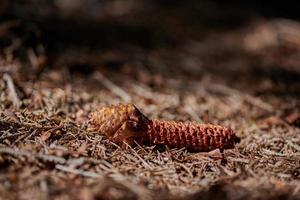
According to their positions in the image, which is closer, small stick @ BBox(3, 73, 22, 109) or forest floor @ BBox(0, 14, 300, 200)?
forest floor @ BBox(0, 14, 300, 200)

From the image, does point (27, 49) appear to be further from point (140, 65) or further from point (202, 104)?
point (202, 104)

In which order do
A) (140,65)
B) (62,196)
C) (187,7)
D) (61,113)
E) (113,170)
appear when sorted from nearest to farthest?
(62,196) < (113,170) < (61,113) < (140,65) < (187,7)

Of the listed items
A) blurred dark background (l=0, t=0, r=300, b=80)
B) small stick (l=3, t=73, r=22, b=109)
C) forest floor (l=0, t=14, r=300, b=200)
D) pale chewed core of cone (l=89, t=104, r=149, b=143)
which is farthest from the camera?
blurred dark background (l=0, t=0, r=300, b=80)

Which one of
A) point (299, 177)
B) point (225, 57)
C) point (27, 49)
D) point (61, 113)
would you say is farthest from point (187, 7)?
point (299, 177)

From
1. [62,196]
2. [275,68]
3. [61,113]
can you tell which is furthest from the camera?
[275,68]

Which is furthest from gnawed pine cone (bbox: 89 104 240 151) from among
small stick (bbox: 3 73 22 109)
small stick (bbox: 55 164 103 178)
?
small stick (bbox: 3 73 22 109)

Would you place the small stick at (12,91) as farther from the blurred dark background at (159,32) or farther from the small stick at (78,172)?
the small stick at (78,172)

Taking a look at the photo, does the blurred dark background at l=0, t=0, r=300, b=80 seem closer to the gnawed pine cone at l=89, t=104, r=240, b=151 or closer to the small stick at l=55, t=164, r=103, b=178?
the gnawed pine cone at l=89, t=104, r=240, b=151

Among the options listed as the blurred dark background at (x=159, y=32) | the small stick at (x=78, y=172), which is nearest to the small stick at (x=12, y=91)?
the blurred dark background at (x=159, y=32)

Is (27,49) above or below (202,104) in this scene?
above
